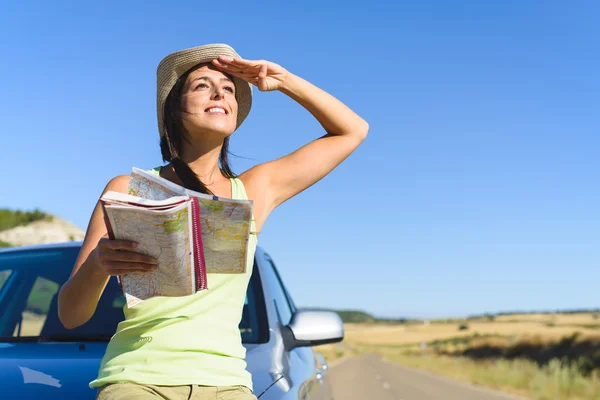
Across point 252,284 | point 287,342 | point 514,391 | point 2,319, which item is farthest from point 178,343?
point 514,391

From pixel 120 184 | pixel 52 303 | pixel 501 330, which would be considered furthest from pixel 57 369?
pixel 501 330

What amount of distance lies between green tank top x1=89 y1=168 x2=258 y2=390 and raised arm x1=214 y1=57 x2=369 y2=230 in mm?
409

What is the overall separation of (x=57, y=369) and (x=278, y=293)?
1.84 metres

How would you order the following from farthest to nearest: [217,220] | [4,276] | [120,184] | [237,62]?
[4,276] < [237,62] < [120,184] < [217,220]

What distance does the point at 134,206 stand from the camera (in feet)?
5.81

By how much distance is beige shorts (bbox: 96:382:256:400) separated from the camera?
6.50 ft

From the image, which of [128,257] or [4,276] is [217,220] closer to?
[128,257]

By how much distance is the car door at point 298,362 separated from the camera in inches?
141

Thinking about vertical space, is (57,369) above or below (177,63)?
below

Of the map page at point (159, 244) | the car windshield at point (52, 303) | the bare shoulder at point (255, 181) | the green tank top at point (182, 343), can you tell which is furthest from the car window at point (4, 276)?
the map page at point (159, 244)

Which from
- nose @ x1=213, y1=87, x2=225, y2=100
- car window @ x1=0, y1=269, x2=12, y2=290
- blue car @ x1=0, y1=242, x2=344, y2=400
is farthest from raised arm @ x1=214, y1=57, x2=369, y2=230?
car window @ x1=0, y1=269, x2=12, y2=290

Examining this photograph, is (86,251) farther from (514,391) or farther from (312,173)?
(514,391)

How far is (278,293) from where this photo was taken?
451cm

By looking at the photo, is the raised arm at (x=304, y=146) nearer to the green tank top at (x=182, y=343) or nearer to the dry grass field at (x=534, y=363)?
the green tank top at (x=182, y=343)
